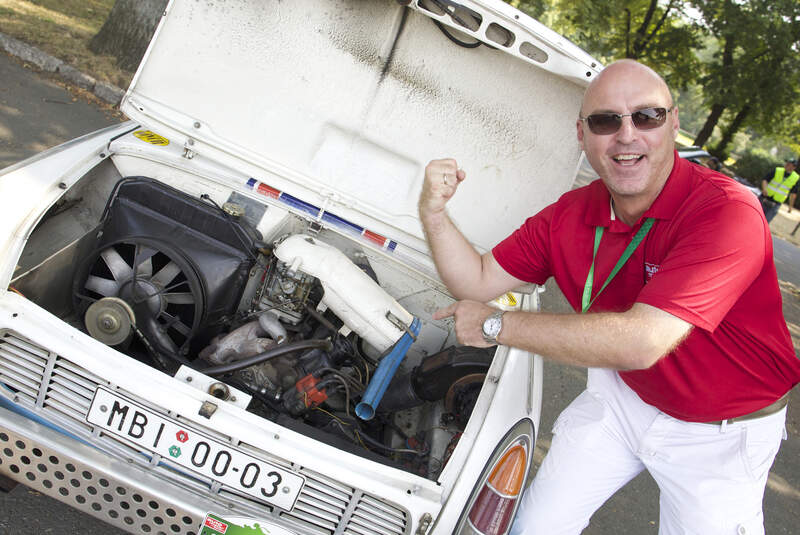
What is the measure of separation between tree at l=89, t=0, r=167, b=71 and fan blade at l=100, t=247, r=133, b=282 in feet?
16.9

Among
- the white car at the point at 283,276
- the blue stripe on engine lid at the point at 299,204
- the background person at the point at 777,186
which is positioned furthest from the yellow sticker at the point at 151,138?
the background person at the point at 777,186

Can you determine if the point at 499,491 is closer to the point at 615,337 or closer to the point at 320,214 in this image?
the point at 615,337

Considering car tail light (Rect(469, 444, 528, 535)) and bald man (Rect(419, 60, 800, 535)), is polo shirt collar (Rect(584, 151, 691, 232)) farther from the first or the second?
car tail light (Rect(469, 444, 528, 535))

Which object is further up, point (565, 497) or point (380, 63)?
point (380, 63)

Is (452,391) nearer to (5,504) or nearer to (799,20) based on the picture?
(5,504)

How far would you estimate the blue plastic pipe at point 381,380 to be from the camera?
91.7 inches

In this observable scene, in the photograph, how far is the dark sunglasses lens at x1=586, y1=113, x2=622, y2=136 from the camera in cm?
204

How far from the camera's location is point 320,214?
2.88m

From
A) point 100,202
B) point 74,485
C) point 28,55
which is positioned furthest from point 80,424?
point 28,55

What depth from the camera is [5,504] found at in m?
2.29

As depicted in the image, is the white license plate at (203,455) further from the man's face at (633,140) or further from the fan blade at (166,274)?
the man's face at (633,140)

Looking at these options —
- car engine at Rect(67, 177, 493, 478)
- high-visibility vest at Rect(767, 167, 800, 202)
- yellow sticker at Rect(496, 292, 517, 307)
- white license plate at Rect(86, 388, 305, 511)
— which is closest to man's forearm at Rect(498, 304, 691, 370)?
car engine at Rect(67, 177, 493, 478)

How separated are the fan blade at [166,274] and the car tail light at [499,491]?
4.97ft

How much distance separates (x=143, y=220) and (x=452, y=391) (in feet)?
4.87
